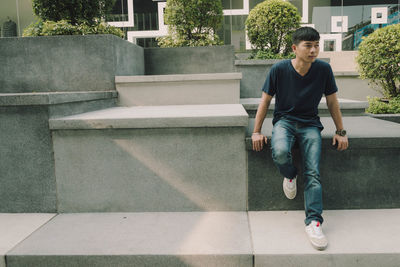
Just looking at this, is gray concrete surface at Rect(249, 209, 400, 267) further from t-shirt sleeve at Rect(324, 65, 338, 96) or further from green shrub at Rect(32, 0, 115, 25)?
green shrub at Rect(32, 0, 115, 25)

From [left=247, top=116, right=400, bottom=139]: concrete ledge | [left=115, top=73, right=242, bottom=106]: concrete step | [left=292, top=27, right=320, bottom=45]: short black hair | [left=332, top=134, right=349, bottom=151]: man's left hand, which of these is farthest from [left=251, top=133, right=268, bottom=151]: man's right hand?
[left=115, top=73, right=242, bottom=106]: concrete step

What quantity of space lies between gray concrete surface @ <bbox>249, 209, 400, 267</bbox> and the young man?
34 cm

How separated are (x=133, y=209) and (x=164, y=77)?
2.24 metres

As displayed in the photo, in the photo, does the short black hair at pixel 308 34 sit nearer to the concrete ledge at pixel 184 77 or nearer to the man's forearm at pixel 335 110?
the man's forearm at pixel 335 110

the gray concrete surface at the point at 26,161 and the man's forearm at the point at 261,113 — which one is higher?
the man's forearm at the point at 261,113

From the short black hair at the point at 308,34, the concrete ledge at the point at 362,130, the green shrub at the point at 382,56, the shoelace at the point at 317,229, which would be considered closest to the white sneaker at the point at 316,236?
the shoelace at the point at 317,229

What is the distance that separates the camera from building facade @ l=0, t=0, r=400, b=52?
9867mm

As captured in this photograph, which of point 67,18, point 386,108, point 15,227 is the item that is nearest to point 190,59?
point 67,18

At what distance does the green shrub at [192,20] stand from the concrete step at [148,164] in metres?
3.95

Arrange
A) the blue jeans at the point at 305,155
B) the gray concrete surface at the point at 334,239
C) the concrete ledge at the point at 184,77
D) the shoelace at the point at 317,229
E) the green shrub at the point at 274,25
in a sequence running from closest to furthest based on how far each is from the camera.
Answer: the gray concrete surface at the point at 334,239, the shoelace at the point at 317,229, the blue jeans at the point at 305,155, the concrete ledge at the point at 184,77, the green shrub at the point at 274,25

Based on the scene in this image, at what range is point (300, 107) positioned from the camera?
2.74 meters

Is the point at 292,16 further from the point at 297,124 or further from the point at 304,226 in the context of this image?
the point at 304,226

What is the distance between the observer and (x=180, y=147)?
287cm

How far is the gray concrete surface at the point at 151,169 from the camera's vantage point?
9.39ft
